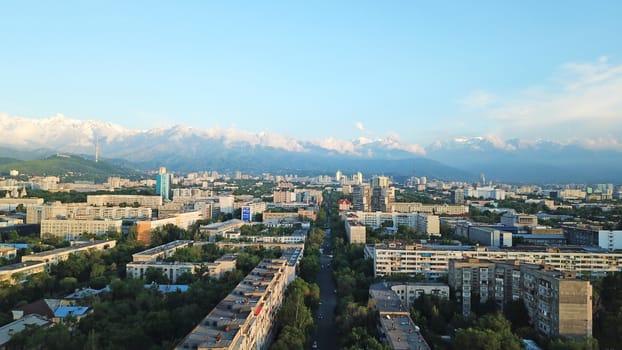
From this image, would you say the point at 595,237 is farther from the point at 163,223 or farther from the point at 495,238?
the point at 163,223

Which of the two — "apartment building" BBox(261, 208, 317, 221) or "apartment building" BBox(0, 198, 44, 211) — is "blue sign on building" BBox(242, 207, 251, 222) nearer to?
"apartment building" BBox(261, 208, 317, 221)

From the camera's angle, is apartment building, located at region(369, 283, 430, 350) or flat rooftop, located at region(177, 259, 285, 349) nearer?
flat rooftop, located at region(177, 259, 285, 349)

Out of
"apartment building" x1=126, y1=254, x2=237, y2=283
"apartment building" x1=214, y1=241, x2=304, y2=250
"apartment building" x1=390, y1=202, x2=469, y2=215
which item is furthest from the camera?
"apartment building" x1=390, y1=202, x2=469, y2=215

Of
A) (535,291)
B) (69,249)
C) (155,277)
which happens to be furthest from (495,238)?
(69,249)

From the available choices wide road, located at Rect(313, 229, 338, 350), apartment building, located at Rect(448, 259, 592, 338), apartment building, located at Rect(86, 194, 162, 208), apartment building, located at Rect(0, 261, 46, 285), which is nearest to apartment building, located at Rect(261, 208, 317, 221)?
apartment building, located at Rect(86, 194, 162, 208)

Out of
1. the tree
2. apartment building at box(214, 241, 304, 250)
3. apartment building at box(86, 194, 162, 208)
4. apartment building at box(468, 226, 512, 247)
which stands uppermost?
apartment building at box(86, 194, 162, 208)

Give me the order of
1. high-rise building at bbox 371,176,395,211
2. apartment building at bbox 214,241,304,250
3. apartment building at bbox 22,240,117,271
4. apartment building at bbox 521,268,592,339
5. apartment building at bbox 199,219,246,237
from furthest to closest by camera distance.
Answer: high-rise building at bbox 371,176,395,211, apartment building at bbox 199,219,246,237, apartment building at bbox 214,241,304,250, apartment building at bbox 22,240,117,271, apartment building at bbox 521,268,592,339

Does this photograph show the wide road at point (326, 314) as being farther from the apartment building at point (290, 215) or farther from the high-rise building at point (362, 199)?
the high-rise building at point (362, 199)

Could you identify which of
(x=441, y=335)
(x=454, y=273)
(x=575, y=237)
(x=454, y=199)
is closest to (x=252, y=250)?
(x=454, y=273)
